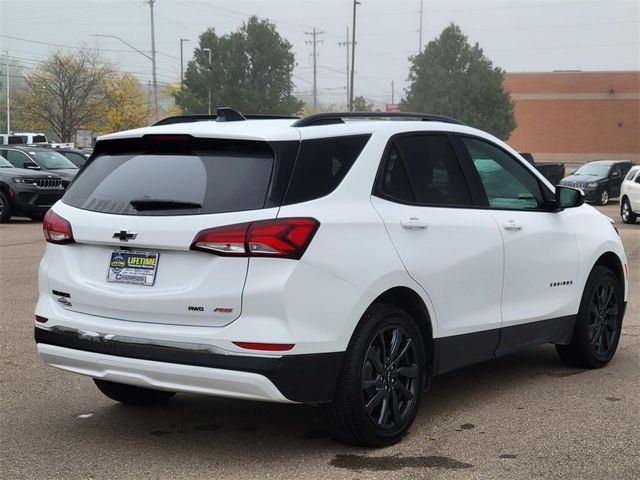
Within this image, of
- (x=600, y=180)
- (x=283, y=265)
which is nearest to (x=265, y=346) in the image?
(x=283, y=265)

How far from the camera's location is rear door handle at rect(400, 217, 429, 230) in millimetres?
4867

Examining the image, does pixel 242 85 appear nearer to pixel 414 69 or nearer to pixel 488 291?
pixel 414 69

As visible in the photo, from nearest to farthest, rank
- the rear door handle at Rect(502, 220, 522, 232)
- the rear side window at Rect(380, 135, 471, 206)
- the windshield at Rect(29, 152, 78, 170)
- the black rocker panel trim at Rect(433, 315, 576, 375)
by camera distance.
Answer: the rear side window at Rect(380, 135, 471, 206), the black rocker panel trim at Rect(433, 315, 576, 375), the rear door handle at Rect(502, 220, 522, 232), the windshield at Rect(29, 152, 78, 170)

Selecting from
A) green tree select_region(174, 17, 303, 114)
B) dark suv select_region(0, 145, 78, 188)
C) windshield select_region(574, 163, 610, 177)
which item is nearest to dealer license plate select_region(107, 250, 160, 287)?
dark suv select_region(0, 145, 78, 188)

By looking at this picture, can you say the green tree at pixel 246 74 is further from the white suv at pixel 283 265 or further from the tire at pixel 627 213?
the white suv at pixel 283 265

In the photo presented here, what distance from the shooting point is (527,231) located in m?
5.88

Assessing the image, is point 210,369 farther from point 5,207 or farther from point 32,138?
point 32,138

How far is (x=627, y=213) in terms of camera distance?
2333 cm

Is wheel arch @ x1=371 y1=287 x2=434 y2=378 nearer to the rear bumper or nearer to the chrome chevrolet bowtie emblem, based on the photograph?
the rear bumper

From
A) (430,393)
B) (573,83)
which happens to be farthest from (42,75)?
(430,393)

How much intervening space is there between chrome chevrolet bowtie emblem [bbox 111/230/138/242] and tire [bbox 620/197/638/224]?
805 inches

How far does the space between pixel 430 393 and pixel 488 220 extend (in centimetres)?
126

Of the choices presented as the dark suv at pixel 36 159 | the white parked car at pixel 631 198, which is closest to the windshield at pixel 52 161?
the dark suv at pixel 36 159

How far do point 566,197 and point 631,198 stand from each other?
17614 millimetres
